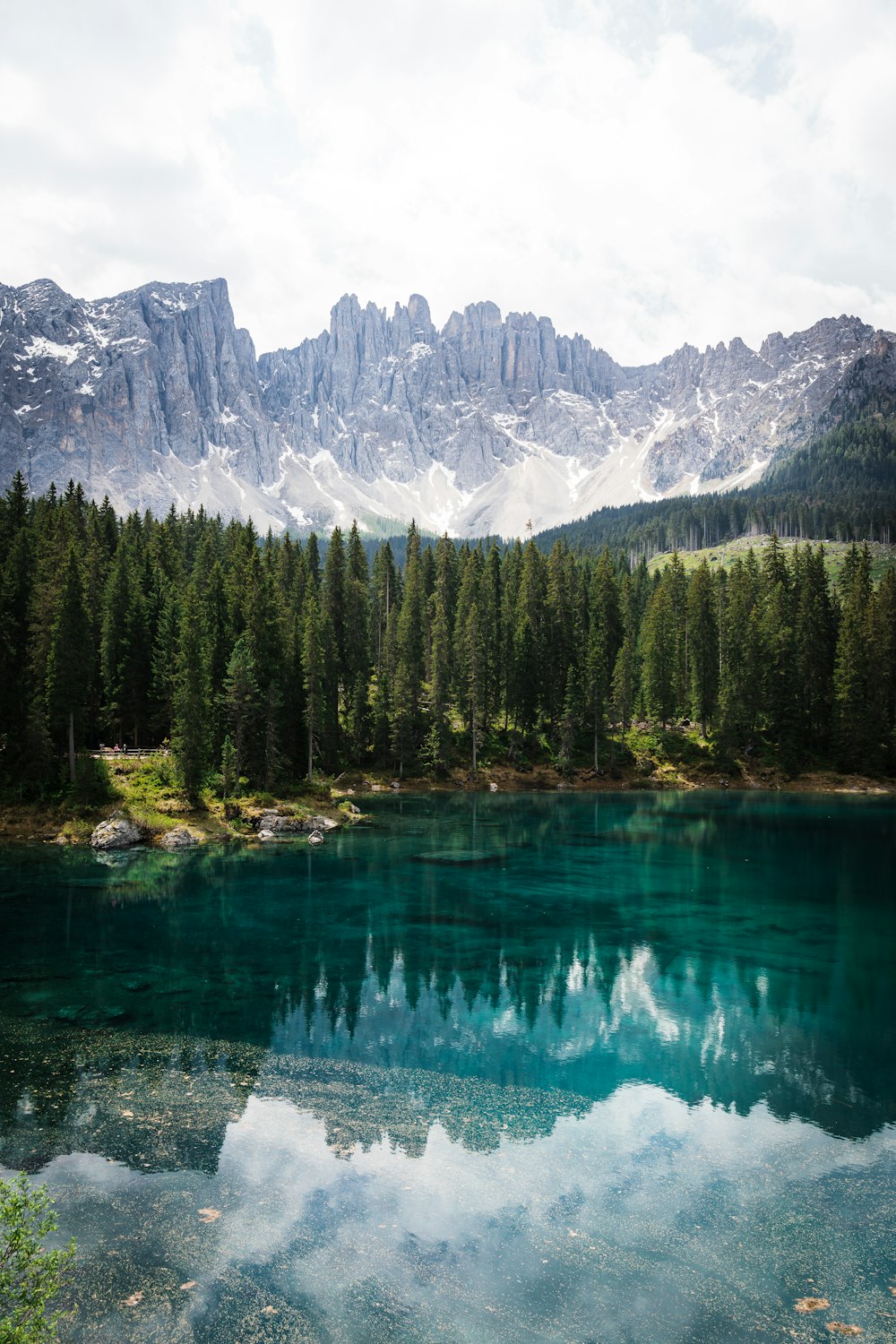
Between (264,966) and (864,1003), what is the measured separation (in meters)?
21.7

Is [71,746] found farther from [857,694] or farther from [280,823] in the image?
[857,694]

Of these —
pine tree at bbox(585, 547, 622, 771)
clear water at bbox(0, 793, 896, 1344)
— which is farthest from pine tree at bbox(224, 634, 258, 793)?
pine tree at bbox(585, 547, 622, 771)

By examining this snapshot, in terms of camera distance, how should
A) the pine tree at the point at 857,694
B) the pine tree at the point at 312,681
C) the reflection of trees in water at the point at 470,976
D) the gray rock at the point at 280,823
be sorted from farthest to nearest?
the pine tree at the point at 857,694
the pine tree at the point at 312,681
the gray rock at the point at 280,823
the reflection of trees in water at the point at 470,976

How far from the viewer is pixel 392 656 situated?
97.4 m

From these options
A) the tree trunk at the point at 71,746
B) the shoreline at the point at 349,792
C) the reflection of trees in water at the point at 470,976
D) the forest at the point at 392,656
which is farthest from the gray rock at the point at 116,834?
the tree trunk at the point at 71,746

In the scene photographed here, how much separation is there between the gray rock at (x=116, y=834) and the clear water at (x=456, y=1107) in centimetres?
1090

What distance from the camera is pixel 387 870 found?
48938mm

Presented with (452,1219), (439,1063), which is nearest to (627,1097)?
(439,1063)

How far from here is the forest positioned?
63844 millimetres

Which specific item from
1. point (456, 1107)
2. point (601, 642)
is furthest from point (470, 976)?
point (601, 642)

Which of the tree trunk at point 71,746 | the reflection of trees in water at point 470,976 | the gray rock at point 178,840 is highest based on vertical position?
the tree trunk at point 71,746

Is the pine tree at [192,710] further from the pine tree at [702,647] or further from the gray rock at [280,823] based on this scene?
the pine tree at [702,647]

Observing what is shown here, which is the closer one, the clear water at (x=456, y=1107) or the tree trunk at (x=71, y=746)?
the clear water at (x=456, y=1107)

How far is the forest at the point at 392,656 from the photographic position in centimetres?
6384
